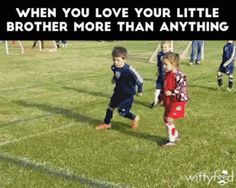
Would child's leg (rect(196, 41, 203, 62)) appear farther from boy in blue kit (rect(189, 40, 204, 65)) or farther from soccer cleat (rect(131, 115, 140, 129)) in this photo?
soccer cleat (rect(131, 115, 140, 129))

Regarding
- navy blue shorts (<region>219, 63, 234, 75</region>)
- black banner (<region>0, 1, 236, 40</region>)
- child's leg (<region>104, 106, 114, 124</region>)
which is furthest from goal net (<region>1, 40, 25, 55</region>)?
child's leg (<region>104, 106, 114, 124</region>)

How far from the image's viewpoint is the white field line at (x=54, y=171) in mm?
5650

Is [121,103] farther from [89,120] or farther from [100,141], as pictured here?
[100,141]

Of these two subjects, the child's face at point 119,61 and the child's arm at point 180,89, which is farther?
the child's face at point 119,61

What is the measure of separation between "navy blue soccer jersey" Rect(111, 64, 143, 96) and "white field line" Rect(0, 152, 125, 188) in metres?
2.54

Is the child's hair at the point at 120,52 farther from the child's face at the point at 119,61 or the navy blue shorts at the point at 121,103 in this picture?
the navy blue shorts at the point at 121,103

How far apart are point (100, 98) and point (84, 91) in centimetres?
117

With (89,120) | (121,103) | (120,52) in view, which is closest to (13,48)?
(89,120)

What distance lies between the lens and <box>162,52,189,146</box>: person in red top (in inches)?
280

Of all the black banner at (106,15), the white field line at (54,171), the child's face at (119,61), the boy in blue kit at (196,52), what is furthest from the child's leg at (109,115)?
the boy in blue kit at (196,52)

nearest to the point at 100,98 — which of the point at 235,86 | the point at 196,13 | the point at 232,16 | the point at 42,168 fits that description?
the point at 235,86

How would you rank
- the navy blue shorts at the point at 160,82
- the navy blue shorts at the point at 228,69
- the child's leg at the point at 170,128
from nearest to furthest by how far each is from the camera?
the child's leg at the point at 170,128, the navy blue shorts at the point at 160,82, the navy blue shorts at the point at 228,69

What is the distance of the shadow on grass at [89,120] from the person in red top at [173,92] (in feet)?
1.84

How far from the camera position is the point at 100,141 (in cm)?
752
